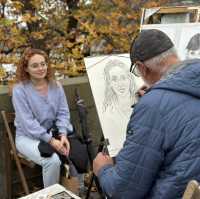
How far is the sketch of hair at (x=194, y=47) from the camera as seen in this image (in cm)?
314

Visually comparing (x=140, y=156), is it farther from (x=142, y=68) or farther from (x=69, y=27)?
(x=69, y=27)

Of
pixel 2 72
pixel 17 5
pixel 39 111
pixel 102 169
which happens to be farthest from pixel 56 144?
pixel 17 5

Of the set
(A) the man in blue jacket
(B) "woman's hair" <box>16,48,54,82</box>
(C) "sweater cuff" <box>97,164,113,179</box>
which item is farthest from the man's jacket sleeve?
(B) "woman's hair" <box>16,48,54,82</box>

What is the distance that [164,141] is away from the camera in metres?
1.59

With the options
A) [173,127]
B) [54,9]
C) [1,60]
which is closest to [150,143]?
[173,127]

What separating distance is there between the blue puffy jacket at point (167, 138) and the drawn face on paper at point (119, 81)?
5.28 ft

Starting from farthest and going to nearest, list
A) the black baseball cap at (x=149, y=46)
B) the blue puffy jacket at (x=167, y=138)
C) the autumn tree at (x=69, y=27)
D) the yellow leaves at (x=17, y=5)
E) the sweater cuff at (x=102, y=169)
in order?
the autumn tree at (x=69, y=27)
the yellow leaves at (x=17, y=5)
the sweater cuff at (x=102, y=169)
the black baseball cap at (x=149, y=46)
the blue puffy jacket at (x=167, y=138)

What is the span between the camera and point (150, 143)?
1601 millimetres

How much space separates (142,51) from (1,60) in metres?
2.79

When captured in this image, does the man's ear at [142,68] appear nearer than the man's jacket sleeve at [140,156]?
No

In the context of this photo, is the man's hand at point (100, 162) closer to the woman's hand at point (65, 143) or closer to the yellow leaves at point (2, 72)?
the woman's hand at point (65, 143)

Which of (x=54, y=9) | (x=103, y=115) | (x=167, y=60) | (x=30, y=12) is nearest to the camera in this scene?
(x=167, y=60)

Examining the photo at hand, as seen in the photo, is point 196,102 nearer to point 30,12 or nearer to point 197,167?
point 197,167

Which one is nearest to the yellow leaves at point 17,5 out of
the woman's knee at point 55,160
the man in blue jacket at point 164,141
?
the woman's knee at point 55,160
